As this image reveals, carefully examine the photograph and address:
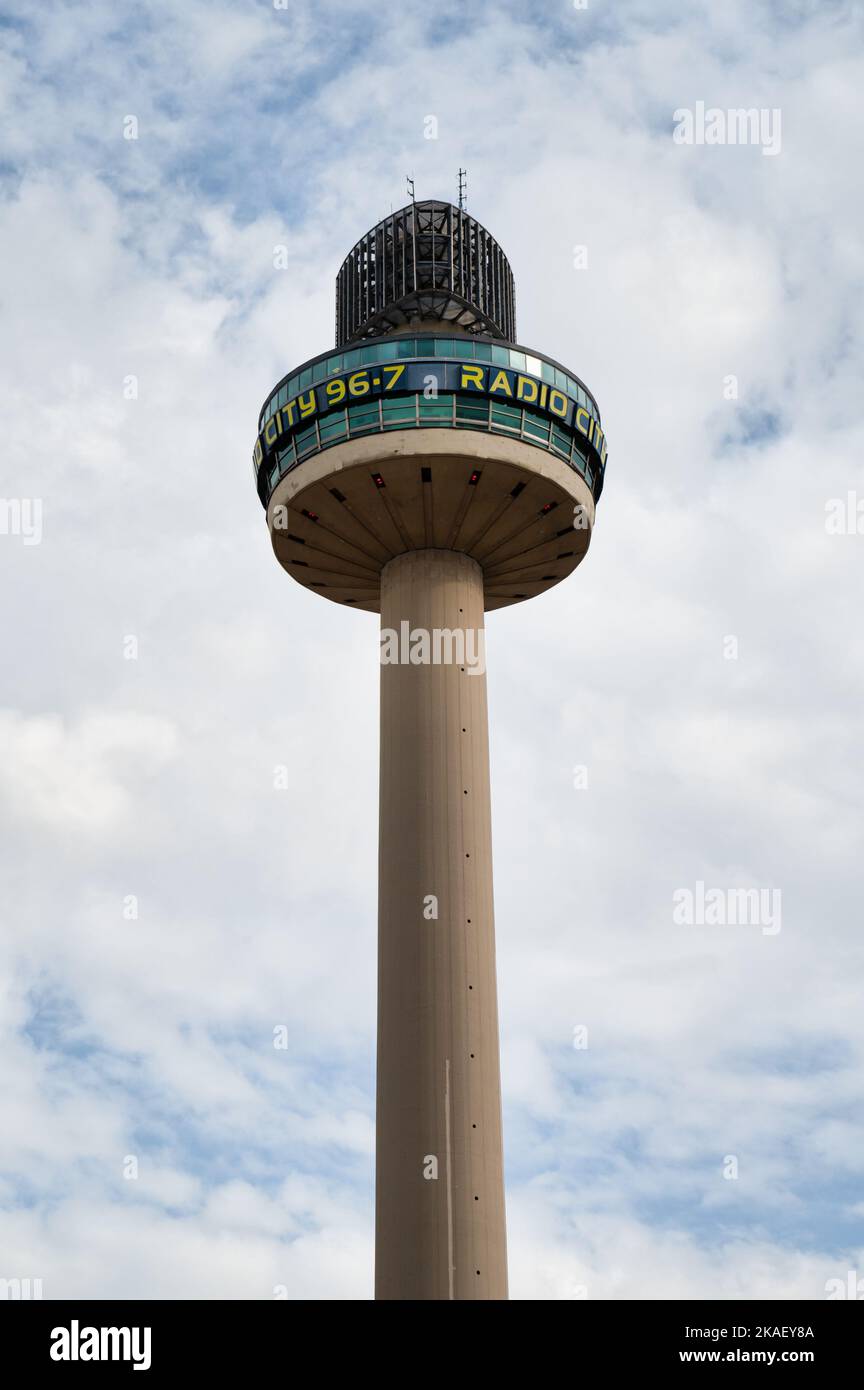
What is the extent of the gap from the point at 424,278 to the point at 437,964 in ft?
123

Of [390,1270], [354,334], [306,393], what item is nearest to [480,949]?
[390,1270]

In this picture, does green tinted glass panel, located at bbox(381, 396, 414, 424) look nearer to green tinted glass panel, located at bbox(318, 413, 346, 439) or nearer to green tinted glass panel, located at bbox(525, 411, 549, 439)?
green tinted glass panel, located at bbox(318, 413, 346, 439)

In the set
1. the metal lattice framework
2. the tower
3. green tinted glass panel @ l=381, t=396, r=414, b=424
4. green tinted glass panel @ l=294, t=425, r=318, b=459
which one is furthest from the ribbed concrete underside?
the metal lattice framework

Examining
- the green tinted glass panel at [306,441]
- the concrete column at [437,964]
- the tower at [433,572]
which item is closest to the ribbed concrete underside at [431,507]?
the tower at [433,572]

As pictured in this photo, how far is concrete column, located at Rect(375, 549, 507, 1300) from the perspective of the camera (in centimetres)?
5622

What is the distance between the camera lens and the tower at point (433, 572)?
57.5 metres

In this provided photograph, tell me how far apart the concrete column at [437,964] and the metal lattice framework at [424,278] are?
573 inches

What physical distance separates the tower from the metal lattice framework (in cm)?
13

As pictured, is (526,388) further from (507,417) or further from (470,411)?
(470,411)

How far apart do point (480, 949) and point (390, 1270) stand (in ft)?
45.7

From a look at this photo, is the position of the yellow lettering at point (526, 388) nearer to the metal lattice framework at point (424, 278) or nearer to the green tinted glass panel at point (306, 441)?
the metal lattice framework at point (424, 278)

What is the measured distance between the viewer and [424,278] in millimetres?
74750
